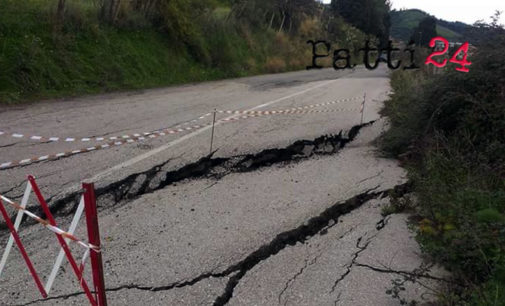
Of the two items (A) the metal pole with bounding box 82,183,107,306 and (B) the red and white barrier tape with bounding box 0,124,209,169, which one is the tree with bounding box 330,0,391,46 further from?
(A) the metal pole with bounding box 82,183,107,306

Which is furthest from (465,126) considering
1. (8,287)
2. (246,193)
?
(8,287)

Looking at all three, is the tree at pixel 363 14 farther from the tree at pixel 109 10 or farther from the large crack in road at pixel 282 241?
the large crack in road at pixel 282 241

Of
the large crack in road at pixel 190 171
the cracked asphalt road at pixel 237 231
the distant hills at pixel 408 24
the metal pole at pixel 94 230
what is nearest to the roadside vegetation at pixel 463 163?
the cracked asphalt road at pixel 237 231

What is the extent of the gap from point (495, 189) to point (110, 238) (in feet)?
13.4

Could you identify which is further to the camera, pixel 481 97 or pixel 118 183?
pixel 481 97

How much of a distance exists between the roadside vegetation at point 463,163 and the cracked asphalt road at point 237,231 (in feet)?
0.93

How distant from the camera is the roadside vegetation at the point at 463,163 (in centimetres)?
335

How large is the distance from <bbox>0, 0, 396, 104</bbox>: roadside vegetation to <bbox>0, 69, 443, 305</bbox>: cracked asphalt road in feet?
16.3

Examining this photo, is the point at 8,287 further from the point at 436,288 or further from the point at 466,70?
the point at 466,70

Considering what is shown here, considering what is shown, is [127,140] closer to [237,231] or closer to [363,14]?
[237,231]

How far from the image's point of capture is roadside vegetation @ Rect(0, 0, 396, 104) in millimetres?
12289

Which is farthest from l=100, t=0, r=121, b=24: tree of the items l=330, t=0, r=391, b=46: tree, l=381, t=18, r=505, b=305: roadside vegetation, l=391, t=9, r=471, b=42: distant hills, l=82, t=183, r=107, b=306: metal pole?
l=391, t=9, r=471, b=42: distant hills

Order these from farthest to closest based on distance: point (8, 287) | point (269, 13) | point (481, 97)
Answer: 1. point (269, 13)
2. point (481, 97)
3. point (8, 287)

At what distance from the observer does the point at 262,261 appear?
380 cm
